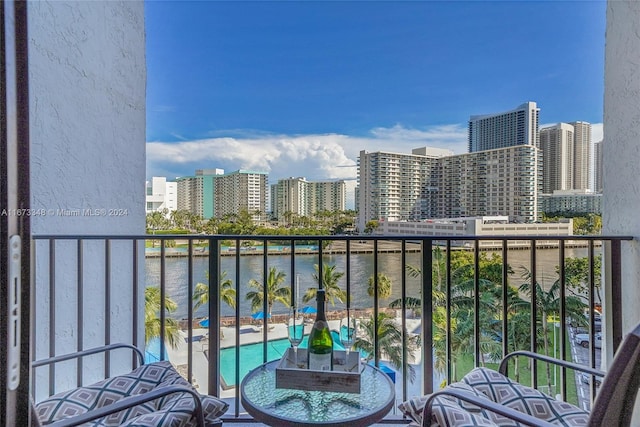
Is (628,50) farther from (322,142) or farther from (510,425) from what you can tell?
(322,142)

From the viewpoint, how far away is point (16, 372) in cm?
42

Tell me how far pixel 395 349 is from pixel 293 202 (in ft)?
20.9

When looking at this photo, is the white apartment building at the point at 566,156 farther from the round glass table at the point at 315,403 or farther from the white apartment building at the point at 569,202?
the round glass table at the point at 315,403

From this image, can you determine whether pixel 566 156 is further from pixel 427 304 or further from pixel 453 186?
pixel 427 304

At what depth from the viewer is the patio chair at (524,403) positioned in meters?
0.93

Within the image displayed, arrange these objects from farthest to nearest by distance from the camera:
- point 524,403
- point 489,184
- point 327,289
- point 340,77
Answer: point 340,77
point 489,184
point 327,289
point 524,403

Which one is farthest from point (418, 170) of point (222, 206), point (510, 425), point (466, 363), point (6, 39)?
point (466, 363)

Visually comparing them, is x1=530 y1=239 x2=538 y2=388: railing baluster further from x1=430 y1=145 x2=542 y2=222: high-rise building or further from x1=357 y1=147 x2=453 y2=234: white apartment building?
x1=357 y1=147 x2=453 y2=234: white apartment building

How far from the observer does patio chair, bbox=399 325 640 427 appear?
93 centimetres

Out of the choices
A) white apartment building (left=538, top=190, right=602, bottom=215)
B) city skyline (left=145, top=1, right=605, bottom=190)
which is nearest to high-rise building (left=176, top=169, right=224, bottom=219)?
city skyline (left=145, top=1, right=605, bottom=190)

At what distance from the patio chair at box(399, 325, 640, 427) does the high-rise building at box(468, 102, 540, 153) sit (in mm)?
3565

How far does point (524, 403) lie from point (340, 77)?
10.3m

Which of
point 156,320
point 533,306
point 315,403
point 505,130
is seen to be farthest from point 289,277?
point 156,320

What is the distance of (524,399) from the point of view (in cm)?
146
